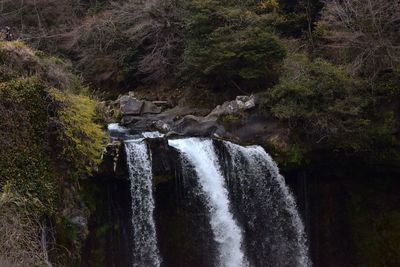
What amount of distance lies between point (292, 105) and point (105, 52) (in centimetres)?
1020

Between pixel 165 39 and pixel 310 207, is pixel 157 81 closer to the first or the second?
pixel 165 39

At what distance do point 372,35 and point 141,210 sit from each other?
8.09m

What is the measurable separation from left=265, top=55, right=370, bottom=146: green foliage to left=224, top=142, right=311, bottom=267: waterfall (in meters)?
1.40

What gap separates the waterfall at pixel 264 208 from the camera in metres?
12.1

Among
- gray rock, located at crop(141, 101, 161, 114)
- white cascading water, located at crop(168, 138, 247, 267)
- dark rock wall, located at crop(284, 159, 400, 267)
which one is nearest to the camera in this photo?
white cascading water, located at crop(168, 138, 247, 267)

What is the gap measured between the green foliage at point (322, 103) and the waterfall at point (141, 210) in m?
4.09

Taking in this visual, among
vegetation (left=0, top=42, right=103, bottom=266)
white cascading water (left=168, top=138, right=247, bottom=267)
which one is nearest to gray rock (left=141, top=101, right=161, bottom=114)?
white cascading water (left=168, top=138, right=247, bottom=267)

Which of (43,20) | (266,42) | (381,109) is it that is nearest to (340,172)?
(381,109)

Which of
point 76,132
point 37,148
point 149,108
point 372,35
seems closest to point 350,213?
point 372,35

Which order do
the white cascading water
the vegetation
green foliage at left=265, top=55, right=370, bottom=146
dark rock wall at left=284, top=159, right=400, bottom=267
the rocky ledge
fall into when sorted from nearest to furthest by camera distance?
the vegetation < the white cascading water < green foliage at left=265, top=55, right=370, bottom=146 < the rocky ledge < dark rock wall at left=284, top=159, right=400, bottom=267

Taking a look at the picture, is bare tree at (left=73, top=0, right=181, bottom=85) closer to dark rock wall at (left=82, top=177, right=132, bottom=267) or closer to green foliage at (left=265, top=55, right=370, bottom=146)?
green foliage at (left=265, top=55, right=370, bottom=146)

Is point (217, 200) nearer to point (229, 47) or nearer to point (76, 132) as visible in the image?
point (76, 132)

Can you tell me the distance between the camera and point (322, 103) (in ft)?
41.4

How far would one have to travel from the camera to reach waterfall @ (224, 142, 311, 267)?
39.8ft
